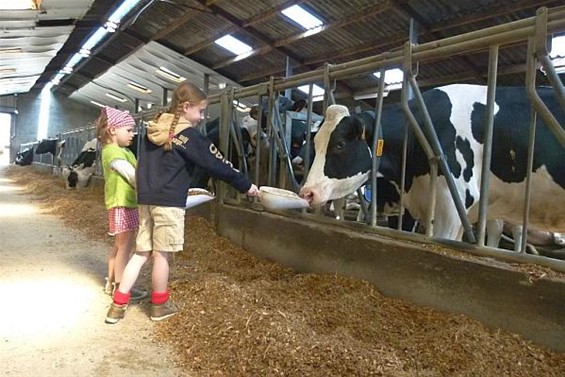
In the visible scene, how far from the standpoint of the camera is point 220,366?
6.43 ft

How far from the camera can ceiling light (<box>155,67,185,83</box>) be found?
15977 millimetres

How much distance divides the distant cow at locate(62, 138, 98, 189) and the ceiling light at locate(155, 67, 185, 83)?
225 inches

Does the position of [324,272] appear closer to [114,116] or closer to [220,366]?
[220,366]

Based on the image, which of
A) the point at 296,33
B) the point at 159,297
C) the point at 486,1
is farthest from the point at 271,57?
the point at 159,297

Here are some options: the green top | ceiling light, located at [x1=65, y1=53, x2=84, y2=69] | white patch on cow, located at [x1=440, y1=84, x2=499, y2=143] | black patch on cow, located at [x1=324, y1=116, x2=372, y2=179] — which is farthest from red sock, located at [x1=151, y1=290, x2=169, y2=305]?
ceiling light, located at [x1=65, y1=53, x2=84, y2=69]

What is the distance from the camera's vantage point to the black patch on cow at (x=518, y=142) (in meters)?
2.71

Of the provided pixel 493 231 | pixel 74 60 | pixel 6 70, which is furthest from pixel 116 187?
pixel 74 60

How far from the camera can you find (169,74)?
16406mm

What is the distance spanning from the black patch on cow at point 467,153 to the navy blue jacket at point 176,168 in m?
1.19

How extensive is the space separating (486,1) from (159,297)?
23.6 feet

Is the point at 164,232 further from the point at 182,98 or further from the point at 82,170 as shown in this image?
the point at 82,170

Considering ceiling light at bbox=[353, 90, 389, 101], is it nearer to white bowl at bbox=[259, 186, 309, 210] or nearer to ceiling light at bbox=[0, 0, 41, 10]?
ceiling light at bbox=[0, 0, 41, 10]

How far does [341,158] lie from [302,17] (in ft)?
25.4

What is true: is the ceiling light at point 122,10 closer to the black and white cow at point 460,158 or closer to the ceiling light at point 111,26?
the ceiling light at point 111,26
